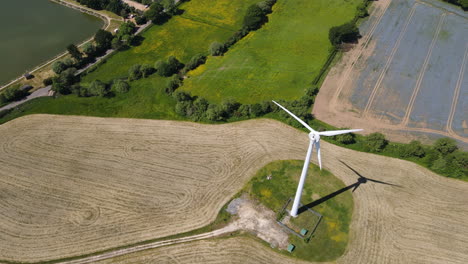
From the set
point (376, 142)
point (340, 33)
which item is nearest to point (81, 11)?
point (340, 33)

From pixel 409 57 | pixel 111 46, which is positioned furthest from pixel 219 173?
pixel 409 57

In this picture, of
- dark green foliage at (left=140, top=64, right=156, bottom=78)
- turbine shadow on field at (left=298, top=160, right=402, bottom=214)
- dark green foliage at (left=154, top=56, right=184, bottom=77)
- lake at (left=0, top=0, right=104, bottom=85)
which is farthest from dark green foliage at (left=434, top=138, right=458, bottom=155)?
lake at (left=0, top=0, right=104, bottom=85)

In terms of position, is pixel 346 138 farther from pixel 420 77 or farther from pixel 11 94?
pixel 11 94

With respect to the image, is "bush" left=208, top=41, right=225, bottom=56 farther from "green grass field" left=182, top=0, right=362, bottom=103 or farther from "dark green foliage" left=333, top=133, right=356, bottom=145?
"dark green foliage" left=333, top=133, right=356, bottom=145

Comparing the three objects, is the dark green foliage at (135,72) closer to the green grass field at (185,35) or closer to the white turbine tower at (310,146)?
the green grass field at (185,35)

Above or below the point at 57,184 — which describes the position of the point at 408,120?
below

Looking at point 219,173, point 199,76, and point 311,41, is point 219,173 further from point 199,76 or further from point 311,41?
point 311,41
